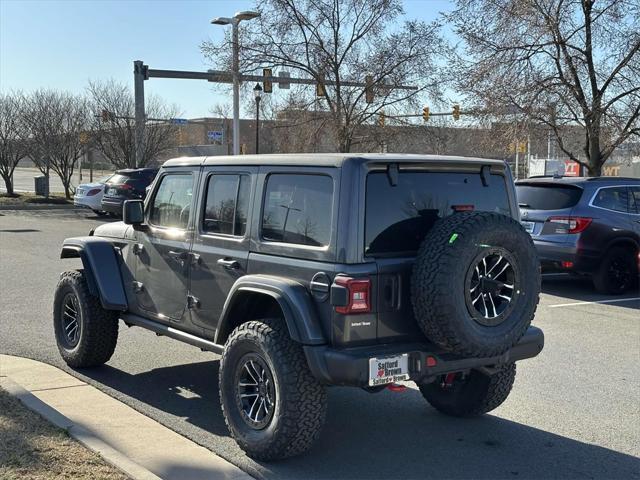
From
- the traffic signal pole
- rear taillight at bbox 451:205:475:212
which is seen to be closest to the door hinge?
rear taillight at bbox 451:205:475:212

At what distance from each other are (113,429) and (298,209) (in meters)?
1.98

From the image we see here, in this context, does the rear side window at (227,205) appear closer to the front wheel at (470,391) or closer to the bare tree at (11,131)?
the front wheel at (470,391)

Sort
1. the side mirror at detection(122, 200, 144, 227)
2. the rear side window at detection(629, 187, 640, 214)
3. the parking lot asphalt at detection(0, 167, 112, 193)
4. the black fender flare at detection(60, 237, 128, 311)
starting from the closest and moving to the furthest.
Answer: the side mirror at detection(122, 200, 144, 227)
the black fender flare at detection(60, 237, 128, 311)
the rear side window at detection(629, 187, 640, 214)
the parking lot asphalt at detection(0, 167, 112, 193)

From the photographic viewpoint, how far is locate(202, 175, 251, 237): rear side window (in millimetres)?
4891

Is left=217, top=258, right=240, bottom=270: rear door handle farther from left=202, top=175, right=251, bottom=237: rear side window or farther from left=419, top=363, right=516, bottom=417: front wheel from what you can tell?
left=419, top=363, right=516, bottom=417: front wheel

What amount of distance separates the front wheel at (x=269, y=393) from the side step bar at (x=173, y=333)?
371mm

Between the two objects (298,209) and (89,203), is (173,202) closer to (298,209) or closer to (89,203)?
(298,209)

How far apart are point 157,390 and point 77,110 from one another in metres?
27.0

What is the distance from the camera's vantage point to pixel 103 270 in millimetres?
6027

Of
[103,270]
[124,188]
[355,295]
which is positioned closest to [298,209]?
[355,295]

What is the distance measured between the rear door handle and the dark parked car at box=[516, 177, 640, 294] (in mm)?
6823

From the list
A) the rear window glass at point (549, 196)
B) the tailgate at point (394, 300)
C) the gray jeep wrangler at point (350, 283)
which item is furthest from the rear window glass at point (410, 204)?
the rear window glass at point (549, 196)

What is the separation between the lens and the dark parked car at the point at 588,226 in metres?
10.4

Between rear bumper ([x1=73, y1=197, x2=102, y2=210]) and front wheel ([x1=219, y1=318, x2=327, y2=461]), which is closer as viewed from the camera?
front wheel ([x1=219, y1=318, x2=327, y2=461])
